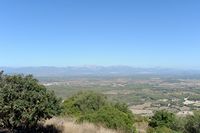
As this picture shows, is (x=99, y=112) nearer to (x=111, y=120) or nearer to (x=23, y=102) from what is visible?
(x=111, y=120)

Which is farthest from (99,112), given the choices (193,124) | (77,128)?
(193,124)

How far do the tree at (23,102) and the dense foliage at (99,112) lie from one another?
382cm

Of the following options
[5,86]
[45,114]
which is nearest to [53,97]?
[45,114]

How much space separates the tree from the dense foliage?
12.5 feet

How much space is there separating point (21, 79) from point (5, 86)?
0.77 m

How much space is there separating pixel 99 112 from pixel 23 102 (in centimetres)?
616

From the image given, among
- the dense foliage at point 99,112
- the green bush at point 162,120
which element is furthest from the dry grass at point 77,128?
the green bush at point 162,120

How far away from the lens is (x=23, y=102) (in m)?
11.0

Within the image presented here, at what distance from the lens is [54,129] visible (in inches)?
532

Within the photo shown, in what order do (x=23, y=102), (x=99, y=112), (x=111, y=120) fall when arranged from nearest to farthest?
(x=23, y=102) → (x=111, y=120) → (x=99, y=112)

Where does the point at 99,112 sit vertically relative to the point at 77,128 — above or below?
above

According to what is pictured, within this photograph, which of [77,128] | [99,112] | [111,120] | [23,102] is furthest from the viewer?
[99,112]

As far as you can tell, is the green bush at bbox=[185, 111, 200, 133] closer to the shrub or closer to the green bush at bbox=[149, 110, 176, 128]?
the green bush at bbox=[149, 110, 176, 128]

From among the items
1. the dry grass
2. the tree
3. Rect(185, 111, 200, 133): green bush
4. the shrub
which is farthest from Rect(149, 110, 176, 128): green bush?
the tree
